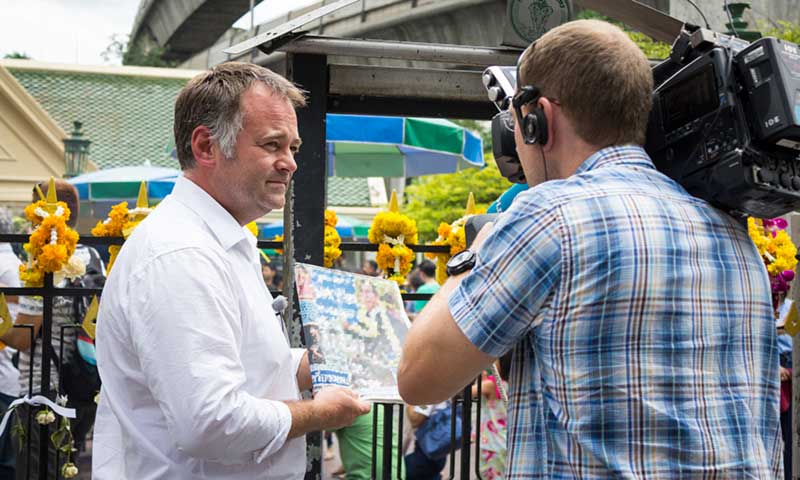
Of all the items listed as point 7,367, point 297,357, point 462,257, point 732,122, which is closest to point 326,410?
point 297,357

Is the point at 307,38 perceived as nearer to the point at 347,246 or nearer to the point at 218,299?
the point at 347,246

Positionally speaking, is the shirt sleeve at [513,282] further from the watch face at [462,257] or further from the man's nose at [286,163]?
the man's nose at [286,163]

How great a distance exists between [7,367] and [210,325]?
3.83 m

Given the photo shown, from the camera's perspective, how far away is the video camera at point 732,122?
5.20 feet

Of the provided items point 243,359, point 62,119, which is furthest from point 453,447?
point 62,119

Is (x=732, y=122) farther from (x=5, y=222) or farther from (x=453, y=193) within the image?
(x=453, y=193)

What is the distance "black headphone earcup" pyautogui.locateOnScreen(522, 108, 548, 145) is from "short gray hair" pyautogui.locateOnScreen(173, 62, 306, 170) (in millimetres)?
806

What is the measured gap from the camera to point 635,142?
1701 mm

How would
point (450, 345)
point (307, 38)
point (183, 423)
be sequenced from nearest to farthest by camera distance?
point (450, 345)
point (183, 423)
point (307, 38)

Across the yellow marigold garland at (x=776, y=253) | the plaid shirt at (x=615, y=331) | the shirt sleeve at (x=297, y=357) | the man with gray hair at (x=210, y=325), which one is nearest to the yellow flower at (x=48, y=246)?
the shirt sleeve at (x=297, y=357)

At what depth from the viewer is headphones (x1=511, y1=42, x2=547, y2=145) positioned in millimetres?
1661

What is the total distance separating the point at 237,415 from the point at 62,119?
93.2 ft

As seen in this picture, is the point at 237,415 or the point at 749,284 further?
the point at 237,415

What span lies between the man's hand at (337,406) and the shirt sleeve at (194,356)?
0.72 feet
